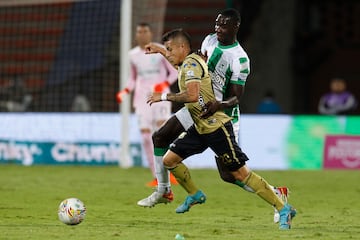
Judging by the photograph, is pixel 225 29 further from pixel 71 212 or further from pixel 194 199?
pixel 71 212

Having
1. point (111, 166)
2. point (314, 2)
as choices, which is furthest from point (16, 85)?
point (314, 2)

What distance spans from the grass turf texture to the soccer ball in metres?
0.09

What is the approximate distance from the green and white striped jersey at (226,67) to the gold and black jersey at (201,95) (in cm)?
30

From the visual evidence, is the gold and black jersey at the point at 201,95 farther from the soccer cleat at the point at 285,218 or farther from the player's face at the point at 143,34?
the player's face at the point at 143,34

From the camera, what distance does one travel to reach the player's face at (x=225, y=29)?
10.1 metres

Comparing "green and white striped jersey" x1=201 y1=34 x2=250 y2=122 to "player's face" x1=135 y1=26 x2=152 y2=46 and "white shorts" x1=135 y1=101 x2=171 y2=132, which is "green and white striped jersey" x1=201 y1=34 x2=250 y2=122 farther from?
"white shorts" x1=135 y1=101 x2=171 y2=132

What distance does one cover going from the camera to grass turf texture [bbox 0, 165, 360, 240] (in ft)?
30.4

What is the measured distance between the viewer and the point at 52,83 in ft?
75.3

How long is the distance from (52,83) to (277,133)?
19.6 ft

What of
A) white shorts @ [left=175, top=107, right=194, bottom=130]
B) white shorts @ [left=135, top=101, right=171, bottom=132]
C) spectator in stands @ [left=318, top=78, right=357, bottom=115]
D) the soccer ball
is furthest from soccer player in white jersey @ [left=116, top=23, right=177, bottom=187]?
the soccer ball

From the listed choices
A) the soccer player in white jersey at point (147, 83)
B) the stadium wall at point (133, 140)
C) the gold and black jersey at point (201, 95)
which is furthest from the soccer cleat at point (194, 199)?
the stadium wall at point (133, 140)

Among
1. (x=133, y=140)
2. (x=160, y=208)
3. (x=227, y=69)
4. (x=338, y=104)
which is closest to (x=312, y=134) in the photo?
(x=338, y=104)

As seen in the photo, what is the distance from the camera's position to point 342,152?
63.5ft

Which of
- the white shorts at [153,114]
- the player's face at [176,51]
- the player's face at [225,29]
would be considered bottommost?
the white shorts at [153,114]
